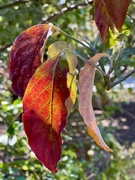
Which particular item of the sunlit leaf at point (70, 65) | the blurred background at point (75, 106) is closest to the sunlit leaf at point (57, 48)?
the sunlit leaf at point (70, 65)

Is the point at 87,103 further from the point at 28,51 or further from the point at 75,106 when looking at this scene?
the point at 75,106

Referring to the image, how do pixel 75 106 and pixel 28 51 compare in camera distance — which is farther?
pixel 75 106

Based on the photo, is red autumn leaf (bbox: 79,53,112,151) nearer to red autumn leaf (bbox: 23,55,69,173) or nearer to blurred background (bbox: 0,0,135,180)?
red autumn leaf (bbox: 23,55,69,173)

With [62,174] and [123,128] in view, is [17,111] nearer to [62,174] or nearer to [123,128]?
[62,174]

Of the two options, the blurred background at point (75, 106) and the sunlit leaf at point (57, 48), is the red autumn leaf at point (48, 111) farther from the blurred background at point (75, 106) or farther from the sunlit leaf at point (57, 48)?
the blurred background at point (75, 106)

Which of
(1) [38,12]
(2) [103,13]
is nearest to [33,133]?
(2) [103,13]

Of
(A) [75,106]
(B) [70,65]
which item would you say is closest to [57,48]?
(B) [70,65]

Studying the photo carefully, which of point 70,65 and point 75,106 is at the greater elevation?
point 70,65
